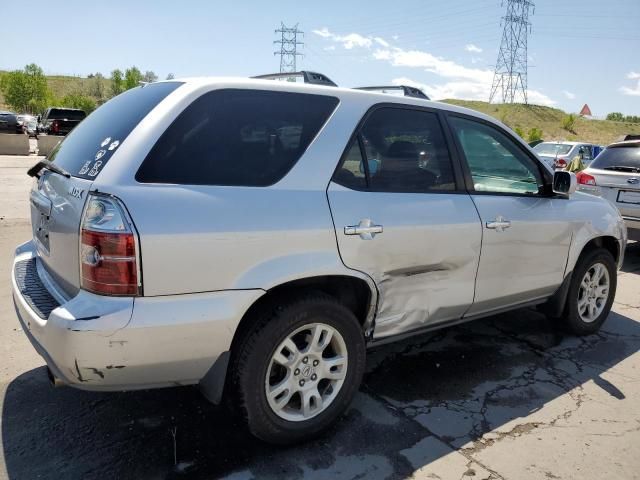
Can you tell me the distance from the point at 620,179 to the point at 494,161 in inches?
175

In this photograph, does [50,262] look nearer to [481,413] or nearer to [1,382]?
[1,382]

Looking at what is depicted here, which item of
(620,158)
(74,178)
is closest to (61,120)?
(620,158)

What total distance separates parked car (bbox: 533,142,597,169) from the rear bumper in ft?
51.9

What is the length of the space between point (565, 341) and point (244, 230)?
3276 millimetres

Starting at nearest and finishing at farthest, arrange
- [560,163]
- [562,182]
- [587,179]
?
1. [562,182]
2. [587,179]
3. [560,163]

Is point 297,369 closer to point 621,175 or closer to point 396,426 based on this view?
point 396,426

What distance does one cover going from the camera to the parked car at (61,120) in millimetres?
23031

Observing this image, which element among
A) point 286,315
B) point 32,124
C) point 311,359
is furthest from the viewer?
point 32,124

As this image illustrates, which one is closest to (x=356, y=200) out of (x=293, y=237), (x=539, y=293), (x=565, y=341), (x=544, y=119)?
(x=293, y=237)

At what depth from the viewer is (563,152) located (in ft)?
54.6

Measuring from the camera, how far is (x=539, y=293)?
396 cm

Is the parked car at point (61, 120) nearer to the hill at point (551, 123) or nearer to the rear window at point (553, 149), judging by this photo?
the rear window at point (553, 149)

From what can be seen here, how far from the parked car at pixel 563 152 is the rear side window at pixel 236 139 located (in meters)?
15.2

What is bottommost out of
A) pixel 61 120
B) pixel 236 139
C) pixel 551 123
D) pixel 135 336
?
pixel 135 336
